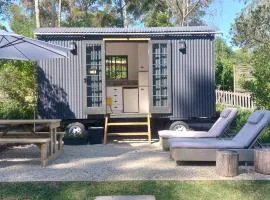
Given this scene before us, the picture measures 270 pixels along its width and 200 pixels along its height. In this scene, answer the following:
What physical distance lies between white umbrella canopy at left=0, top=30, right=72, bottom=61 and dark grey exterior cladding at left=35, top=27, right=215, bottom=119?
2.57 m

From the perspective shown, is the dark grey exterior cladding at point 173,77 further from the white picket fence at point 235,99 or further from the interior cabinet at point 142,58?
the white picket fence at point 235,99

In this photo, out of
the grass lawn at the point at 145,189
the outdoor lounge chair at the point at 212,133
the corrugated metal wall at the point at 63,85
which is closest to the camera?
the grass lawn at the point at 145,189

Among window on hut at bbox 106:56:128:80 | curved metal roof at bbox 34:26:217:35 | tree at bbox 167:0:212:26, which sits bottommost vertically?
window on hut at bbox 106:56:128:80

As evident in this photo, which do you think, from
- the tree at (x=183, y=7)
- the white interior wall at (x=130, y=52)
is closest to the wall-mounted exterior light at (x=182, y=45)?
the white interior wall at (x=130, y=52)

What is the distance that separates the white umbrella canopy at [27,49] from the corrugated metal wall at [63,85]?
2.56 m

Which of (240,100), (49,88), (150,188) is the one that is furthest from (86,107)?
(240,100)

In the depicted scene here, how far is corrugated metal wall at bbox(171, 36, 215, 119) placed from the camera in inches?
455

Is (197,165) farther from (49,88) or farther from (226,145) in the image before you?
(49,88)

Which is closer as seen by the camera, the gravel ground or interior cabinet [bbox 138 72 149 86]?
the gravel ground

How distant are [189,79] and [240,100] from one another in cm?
625

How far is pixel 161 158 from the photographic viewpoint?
8633 millimetres

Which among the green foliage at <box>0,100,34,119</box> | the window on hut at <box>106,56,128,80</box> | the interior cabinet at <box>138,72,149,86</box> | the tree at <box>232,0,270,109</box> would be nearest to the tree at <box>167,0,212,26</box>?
the tree at <box>232,0,270,109</box>

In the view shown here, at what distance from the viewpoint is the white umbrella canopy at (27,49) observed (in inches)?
329

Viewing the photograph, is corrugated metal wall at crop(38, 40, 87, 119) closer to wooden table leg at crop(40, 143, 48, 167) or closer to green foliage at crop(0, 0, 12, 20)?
wooden table leg at crop(40, 143, 48, 167)
